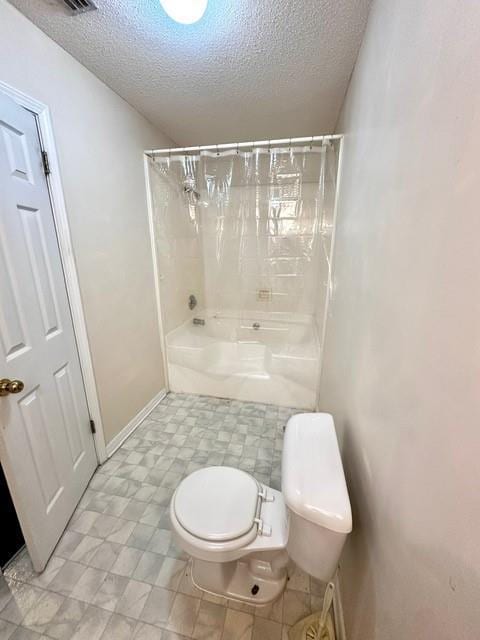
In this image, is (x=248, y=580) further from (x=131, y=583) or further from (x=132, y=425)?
(x=132, y=425)

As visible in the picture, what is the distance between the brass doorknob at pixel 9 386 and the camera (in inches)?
37.1

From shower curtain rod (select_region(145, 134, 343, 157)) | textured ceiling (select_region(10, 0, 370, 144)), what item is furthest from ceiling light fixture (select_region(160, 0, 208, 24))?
shower curtain rod (select_region(145, 134, 343, 157))

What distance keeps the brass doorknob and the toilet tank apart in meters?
1.04

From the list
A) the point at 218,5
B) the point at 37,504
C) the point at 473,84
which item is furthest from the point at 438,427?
the point at 218,5

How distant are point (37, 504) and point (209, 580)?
0.81m

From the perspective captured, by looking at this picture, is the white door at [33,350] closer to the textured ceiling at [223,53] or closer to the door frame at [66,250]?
the door frame at [66,250]

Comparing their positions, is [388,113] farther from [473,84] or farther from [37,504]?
[37,504]

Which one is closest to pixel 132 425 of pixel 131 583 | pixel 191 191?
A: pixel 131 583

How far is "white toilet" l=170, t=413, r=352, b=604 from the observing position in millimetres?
719

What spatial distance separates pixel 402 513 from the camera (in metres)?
0.58

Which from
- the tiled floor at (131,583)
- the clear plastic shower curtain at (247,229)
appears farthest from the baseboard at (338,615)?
the clear plastic shower curtain at (247,229)

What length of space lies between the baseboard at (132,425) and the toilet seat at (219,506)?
0.95m

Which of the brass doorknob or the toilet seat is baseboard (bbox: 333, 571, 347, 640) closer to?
the toilet seat

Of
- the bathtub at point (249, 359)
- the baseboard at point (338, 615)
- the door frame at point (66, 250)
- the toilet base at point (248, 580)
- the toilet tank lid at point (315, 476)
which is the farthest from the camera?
the bathtub at point (249, 359)
